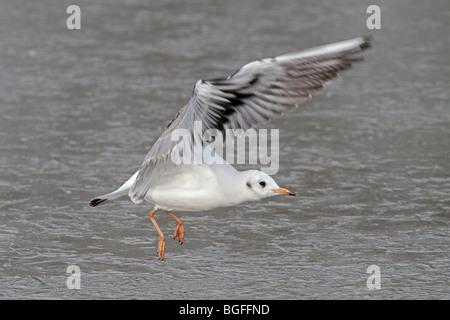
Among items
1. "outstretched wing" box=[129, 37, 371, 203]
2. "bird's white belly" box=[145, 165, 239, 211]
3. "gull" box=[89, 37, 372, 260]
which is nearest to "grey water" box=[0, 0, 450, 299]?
"bird's white belly" box=[145, 165, 239, 211]

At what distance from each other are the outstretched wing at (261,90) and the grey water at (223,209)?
2.99 ft

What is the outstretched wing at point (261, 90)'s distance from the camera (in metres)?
4.28

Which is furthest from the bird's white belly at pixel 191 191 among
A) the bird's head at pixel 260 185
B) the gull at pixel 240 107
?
the bird's head at pixel 260 185

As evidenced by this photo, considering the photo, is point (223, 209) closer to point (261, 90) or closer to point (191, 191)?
point (191, 191)

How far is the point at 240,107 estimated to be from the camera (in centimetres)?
446

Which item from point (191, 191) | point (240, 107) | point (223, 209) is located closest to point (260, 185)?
point (191, 191)

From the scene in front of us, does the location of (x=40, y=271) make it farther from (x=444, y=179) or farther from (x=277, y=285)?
(x=444, y=179)

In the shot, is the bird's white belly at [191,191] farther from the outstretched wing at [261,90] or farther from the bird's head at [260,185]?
the outstretched wing at [261,90]

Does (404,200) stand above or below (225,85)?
below

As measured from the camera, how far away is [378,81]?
913 cm

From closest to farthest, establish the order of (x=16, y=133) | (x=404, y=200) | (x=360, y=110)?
(x=404, y=200) → (x=16, y=133) → (x=360, y=110)

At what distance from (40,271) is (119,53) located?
5703 mm

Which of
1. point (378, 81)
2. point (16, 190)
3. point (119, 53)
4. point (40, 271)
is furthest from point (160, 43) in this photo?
point (40, 271)

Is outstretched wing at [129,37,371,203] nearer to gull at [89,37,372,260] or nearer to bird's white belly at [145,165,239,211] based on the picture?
gull at [89,37,372,260]
